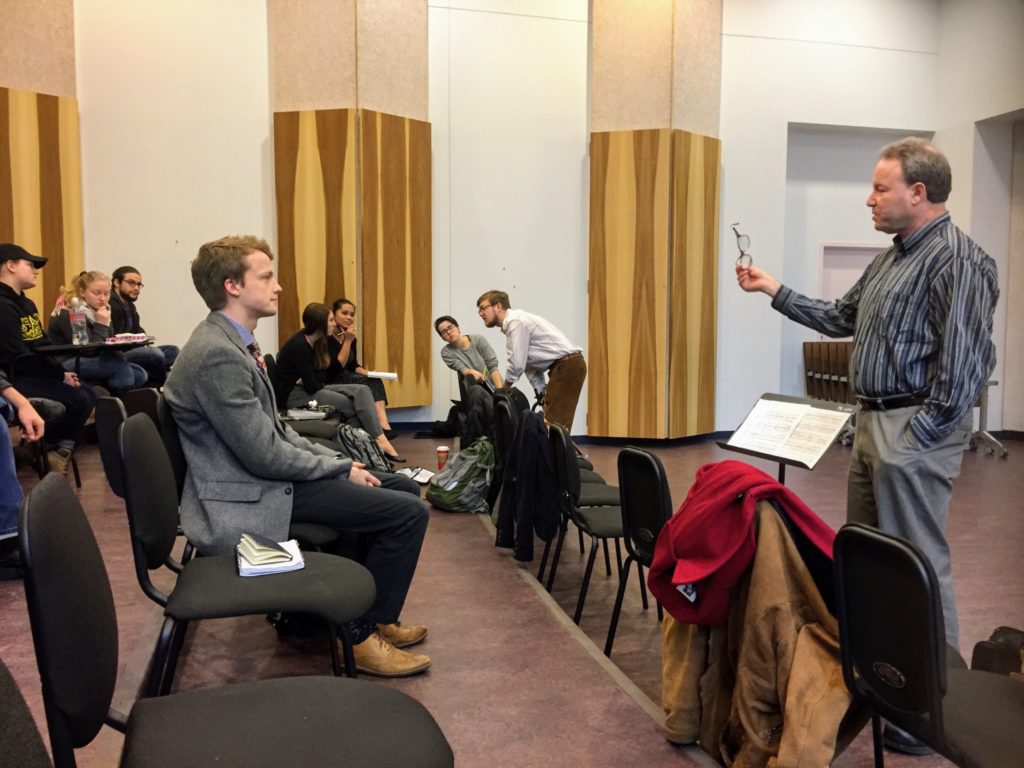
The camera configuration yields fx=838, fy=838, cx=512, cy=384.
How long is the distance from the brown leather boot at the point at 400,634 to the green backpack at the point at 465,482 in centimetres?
189

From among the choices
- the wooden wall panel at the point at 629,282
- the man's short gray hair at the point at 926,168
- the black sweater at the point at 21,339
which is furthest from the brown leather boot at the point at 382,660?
the wooden wall panel at the point at 629,282

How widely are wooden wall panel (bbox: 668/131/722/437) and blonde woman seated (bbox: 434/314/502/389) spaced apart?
5.32 feet

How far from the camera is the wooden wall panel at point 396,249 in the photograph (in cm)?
713

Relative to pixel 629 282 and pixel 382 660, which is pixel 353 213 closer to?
pixel 629 282

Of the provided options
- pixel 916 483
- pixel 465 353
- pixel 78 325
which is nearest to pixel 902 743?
pixel 916 483

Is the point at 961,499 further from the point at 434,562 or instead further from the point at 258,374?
the point at 258,374

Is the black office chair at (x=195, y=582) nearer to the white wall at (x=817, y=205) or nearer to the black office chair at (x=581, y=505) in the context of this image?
the black office chair at (x=581, y=505)

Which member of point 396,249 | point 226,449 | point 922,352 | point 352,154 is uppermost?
point 352,154

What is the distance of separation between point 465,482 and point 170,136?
14.6 feet

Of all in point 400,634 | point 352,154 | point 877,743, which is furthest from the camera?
point 352,154

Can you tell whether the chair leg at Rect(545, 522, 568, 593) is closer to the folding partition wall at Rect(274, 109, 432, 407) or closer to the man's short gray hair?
the man's short gray hair

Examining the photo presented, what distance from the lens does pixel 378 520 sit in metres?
2.47

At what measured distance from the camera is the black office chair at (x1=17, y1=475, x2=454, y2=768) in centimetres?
112

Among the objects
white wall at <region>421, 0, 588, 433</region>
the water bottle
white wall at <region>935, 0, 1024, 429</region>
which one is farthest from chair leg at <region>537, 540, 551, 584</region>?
white wall at <region>935, 0, 1024, 429</region>
